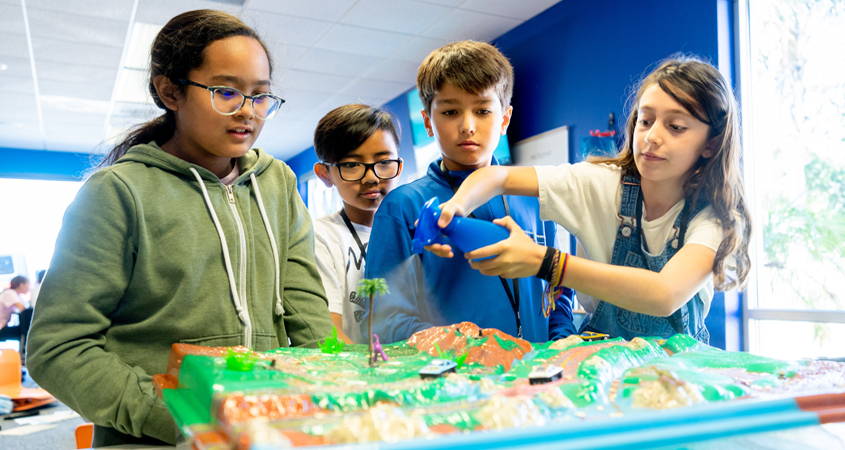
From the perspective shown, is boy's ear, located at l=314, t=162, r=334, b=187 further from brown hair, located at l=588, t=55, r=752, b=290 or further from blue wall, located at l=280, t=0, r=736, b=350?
blue wall, located at l=280, t=0, r=736, b=350

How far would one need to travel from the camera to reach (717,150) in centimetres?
99

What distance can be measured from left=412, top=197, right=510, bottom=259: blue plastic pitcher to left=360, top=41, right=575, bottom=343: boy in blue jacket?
0.65ft

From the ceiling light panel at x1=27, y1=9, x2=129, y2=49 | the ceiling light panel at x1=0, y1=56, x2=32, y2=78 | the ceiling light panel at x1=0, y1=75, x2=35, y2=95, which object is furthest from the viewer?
the ceiling light panel at x1=0, y1=75, x2=35, y2=95

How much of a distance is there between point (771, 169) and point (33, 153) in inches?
334

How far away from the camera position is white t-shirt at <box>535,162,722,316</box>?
3.26ft

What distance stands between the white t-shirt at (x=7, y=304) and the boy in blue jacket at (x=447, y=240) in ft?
14.2

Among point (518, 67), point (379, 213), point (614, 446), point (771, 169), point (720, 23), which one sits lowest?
point (614, 446)

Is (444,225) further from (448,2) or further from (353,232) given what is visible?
(448,2)

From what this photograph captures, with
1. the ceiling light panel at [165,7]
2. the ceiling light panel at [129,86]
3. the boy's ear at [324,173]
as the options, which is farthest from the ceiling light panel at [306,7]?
the boy's ear at [324,173]

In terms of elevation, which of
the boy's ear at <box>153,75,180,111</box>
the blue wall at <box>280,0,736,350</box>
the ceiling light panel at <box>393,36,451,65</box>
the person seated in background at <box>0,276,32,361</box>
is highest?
the ceiling light panel at <box>393,36,451,65</box>

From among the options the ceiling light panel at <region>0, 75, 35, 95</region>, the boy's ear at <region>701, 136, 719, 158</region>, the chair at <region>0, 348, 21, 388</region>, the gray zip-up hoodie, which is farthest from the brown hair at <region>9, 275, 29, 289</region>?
the boy's ear at <region>701, 136, 719, 158</region>

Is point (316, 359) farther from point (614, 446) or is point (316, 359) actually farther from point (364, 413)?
point (614, 446)

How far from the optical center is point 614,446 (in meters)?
0.38

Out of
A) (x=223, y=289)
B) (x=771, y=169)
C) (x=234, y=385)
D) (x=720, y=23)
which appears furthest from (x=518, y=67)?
(x=234, y=385)
